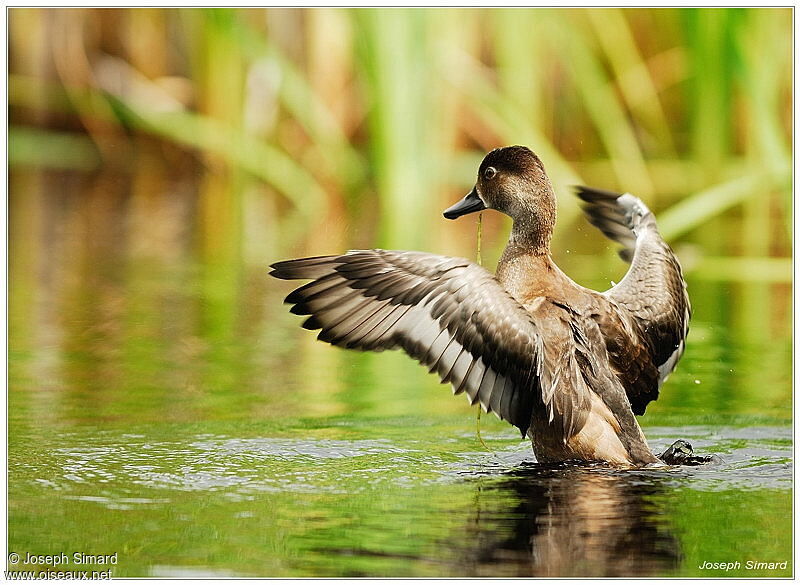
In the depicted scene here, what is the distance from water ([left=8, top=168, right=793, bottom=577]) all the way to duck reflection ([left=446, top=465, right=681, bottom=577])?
0.01 metres

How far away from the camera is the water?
5258 millimetres

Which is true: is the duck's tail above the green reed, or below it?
below

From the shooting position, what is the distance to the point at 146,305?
10.7 metres

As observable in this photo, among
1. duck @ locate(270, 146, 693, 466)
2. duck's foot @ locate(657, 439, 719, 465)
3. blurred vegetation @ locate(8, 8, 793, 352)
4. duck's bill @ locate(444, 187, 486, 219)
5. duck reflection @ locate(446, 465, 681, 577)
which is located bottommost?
duck reflection @ locate(446, 465, 681, 577)

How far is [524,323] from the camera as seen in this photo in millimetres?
6555

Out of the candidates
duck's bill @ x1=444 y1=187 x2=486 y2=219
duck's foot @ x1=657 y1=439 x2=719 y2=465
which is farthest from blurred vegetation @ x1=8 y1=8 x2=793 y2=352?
duck's foot @ x1=657 y1=439 x2=719 y2=465

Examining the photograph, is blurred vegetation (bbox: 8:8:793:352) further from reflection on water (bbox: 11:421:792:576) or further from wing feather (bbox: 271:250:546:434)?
wing feather (bbox: 271:250:546:434)

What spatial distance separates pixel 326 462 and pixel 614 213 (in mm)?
3076

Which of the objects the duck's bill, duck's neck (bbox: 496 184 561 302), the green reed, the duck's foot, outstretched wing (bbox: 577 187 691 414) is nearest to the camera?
the duck's foot

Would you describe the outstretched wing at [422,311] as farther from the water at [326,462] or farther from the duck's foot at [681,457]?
the duck's foot at [681,457]

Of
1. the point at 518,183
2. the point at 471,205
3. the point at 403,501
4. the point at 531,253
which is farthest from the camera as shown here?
the point at 471,205

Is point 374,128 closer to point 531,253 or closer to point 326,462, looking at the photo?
point 531,253

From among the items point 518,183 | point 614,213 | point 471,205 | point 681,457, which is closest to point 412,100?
point 614,213

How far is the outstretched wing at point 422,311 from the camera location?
645 centimetres
